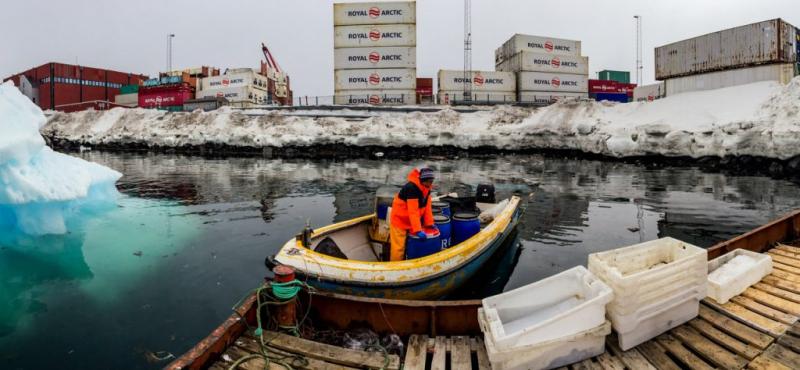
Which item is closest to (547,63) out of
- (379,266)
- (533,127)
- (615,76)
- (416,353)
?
(533,127)

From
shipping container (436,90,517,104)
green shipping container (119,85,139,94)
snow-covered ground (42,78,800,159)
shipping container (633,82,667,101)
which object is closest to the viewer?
snow-covered ground (42,78,800,159)

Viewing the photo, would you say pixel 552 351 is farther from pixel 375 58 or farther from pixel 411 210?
pixel 375 58

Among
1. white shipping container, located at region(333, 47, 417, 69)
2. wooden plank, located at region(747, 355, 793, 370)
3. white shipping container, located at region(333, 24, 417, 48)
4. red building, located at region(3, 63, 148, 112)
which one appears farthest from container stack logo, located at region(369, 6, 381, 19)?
wooden plank, located at region(747, 355, 793, 370)

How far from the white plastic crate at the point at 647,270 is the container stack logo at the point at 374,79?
4418cm

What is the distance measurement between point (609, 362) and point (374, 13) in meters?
48.1

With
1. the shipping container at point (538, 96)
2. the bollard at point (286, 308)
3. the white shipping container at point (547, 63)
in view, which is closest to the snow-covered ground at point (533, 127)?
the shipping container at point (538, 96)

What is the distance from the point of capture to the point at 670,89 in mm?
35844

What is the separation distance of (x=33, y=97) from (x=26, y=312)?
6907 cm

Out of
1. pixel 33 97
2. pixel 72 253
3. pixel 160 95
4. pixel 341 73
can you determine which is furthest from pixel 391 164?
pixel 33 97

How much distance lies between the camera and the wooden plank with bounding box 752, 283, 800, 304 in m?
5.50

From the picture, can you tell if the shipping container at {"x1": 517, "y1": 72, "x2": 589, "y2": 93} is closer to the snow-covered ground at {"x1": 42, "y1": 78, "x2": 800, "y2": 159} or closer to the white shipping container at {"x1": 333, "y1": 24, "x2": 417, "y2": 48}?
the snow-covered ground at {"x1": 42, "y1": 78, "x2": 800, "y2": 159}

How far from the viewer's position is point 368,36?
156 feet

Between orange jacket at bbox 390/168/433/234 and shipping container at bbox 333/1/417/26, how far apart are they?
4420cm

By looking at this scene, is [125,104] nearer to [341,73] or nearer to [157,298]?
[341,73]
